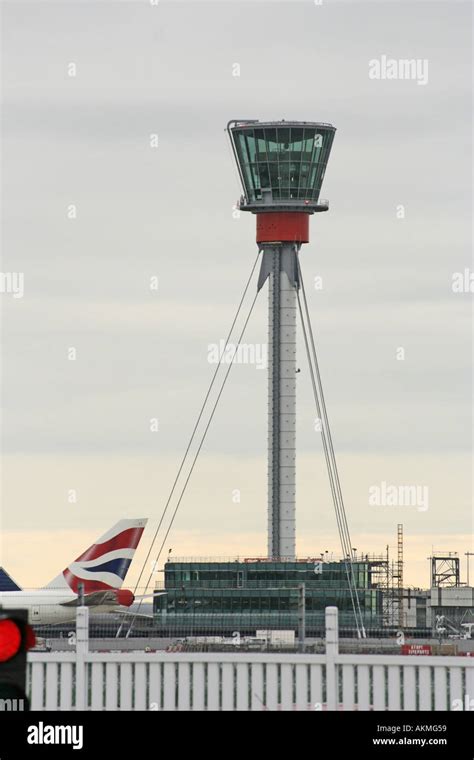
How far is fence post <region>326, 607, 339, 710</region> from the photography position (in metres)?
146

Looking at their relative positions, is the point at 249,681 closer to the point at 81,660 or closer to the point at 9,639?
the point at 81,660

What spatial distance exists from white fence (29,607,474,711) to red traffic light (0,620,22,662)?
353ft

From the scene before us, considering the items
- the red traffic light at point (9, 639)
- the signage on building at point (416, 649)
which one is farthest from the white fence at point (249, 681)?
the red traffic light at point (9, 639)

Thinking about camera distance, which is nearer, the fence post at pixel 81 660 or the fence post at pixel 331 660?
the fence post at pixel 331 660

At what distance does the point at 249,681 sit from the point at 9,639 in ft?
376

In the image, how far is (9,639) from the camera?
3762 centimetres

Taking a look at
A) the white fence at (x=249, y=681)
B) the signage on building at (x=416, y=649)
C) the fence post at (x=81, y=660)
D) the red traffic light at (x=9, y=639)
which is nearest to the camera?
the red traffic light at (x=9, y=639)

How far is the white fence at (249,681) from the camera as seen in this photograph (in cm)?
14525

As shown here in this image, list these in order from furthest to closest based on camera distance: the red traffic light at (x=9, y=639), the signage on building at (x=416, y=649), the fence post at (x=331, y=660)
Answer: the signage on building at (x=416, y=649) → the fence post at (x=331, y=660) → the red traffic light at (x=9, y=639)

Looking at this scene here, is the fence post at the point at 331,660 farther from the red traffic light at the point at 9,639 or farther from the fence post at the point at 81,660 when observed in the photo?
Result: the red traffic light at the point at 9,639

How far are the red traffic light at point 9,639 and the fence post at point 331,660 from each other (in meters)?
108

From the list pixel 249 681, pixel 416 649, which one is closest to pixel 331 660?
pixel 249 681
